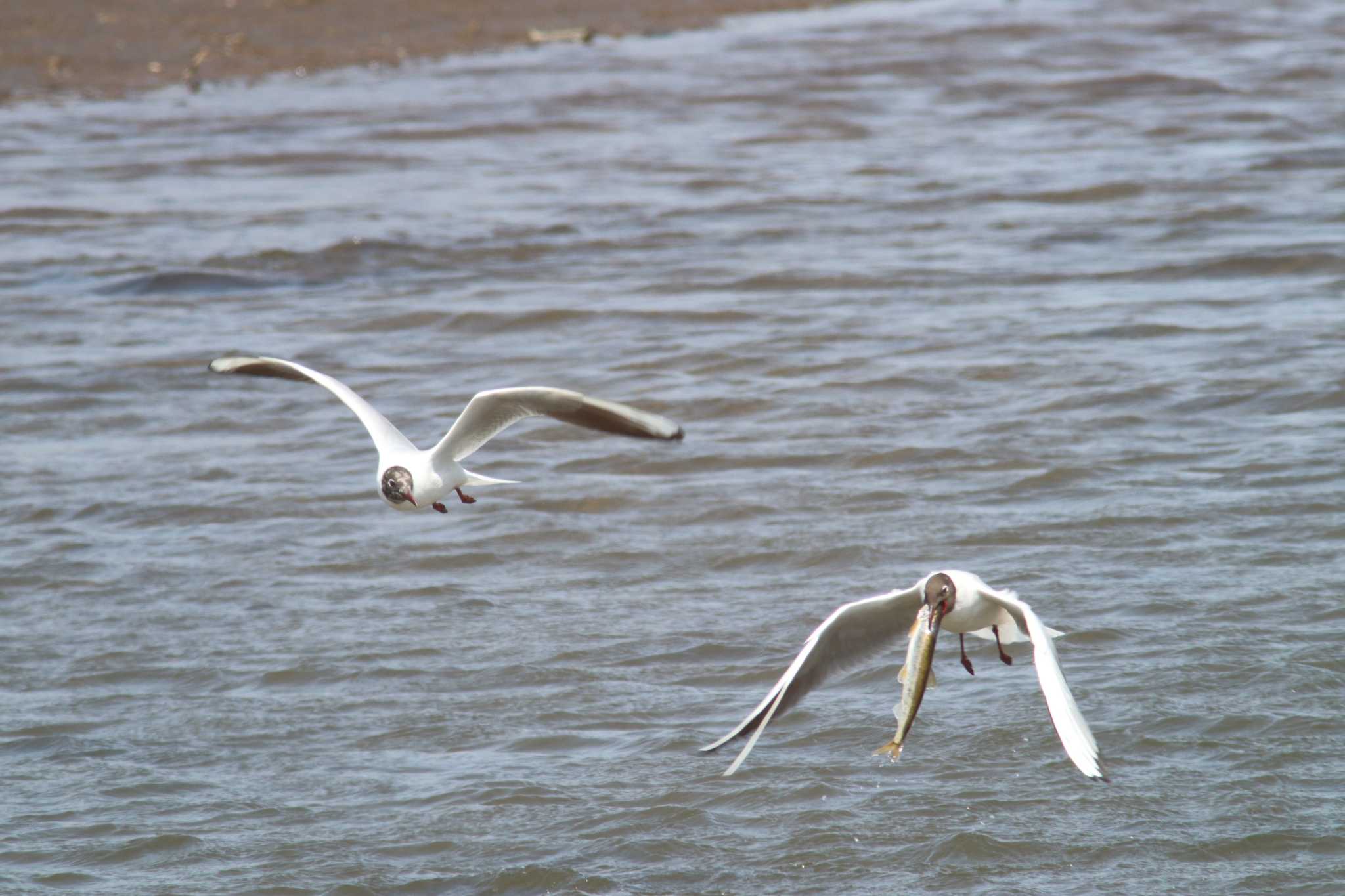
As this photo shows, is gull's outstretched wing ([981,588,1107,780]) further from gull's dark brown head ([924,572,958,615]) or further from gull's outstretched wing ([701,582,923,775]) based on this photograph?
gull's outstretched wing ([701,582,923,775])

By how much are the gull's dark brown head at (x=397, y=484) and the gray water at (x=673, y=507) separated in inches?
53.2

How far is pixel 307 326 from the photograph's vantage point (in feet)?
45.9

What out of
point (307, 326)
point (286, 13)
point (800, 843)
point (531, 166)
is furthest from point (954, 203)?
point (286, 13)

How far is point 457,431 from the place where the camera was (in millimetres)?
6594

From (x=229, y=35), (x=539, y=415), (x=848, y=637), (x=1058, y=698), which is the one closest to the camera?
(x=1058, y=698)

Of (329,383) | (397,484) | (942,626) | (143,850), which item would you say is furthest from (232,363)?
(942,626)

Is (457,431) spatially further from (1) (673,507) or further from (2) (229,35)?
(2) (229,35)

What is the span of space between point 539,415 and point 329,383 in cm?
98

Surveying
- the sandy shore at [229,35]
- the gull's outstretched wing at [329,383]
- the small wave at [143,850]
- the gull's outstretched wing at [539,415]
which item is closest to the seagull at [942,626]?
the gull's outstretched wing at [539,415]

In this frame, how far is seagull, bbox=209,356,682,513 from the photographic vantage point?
20.6 ft

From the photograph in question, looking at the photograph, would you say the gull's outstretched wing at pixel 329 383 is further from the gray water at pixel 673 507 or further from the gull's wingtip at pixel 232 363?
the gray water at pixel 673 507

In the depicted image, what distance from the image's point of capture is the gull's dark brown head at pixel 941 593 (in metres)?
5.70

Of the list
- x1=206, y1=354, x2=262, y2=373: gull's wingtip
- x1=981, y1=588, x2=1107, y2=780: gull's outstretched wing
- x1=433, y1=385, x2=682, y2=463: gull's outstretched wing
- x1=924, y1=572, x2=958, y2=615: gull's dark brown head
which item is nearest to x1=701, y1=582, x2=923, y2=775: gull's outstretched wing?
x1=924, y1=572, x2=958, y2=615: gull's dark brown head

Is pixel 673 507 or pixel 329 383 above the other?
pixel 329 383
